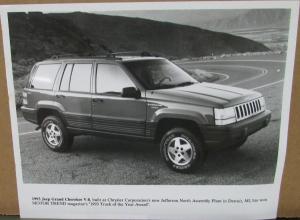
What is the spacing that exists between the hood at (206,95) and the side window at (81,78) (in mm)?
289

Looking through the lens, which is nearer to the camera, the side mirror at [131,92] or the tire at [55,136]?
the side mirror at [131,92]

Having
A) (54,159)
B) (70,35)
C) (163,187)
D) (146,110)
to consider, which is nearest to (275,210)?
(163,187)

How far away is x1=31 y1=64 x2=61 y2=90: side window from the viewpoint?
1581 millimetres

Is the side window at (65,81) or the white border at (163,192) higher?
the side window at (65,81)

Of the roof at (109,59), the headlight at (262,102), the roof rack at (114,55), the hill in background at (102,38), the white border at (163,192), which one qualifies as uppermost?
the hill in background at (102,38)

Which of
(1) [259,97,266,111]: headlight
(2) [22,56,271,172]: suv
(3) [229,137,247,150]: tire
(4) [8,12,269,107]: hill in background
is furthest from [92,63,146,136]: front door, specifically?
(1) [259,97,266,111]: headlight

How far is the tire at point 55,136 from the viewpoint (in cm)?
166

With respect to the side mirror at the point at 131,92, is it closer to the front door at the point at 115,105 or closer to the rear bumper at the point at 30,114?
the front door at the point at 115,105

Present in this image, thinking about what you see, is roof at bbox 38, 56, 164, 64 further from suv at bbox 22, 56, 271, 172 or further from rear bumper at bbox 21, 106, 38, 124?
rear bumper at bbox 21, 106, 38, 124

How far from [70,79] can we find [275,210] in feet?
3.79

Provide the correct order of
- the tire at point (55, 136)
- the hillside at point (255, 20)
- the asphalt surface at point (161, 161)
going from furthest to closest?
1. the tire at point (55, 136)
2. the asphalt surface at point (161, 161)
3. the hillside at point (255, 20)

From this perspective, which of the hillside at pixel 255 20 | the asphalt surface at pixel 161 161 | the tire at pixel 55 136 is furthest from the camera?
the tire at pixel 55 136

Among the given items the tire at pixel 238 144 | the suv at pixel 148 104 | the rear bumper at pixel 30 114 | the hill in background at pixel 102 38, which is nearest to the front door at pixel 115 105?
the suv at pixel 148 104

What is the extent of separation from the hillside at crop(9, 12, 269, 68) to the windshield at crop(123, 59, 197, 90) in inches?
2.5
